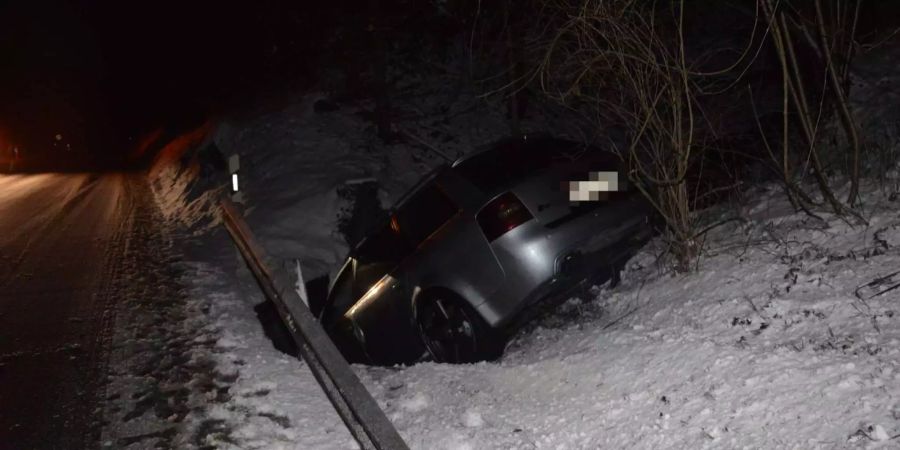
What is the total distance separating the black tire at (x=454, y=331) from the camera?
5.54 metres

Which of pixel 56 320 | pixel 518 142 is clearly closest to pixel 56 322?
pixel 56 320

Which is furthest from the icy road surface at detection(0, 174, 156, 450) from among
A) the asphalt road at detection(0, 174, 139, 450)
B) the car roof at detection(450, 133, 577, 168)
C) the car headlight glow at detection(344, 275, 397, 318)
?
the car roof at detection(450, 133, 577, 168)

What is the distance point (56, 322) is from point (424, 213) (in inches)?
160

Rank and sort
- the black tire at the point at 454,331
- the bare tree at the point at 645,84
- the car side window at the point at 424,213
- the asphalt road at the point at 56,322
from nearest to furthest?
the asphalt road at the point at 56,322
the bare tree at the point at 645,84
the black tire at the point at 454,331
the car side window at the point at 424,213

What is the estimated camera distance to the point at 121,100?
50.5 m

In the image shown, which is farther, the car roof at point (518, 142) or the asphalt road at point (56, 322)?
the car roof at point (518, 142)

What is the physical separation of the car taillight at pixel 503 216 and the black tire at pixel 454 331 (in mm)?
644

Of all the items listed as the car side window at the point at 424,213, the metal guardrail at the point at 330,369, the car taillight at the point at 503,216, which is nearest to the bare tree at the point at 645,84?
the car taillight at the point at 503,216

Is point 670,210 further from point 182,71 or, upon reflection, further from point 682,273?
point 182,71

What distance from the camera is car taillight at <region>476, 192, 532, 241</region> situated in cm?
533

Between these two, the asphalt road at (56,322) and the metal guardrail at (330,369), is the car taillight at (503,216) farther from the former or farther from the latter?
the asphalt road at (56,322)

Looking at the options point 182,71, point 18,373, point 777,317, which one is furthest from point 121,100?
point 777,317

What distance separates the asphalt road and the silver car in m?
2.56

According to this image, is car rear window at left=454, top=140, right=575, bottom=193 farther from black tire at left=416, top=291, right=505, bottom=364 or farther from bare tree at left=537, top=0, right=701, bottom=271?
black tire at left=416, top=291, right=505, bottom=364
